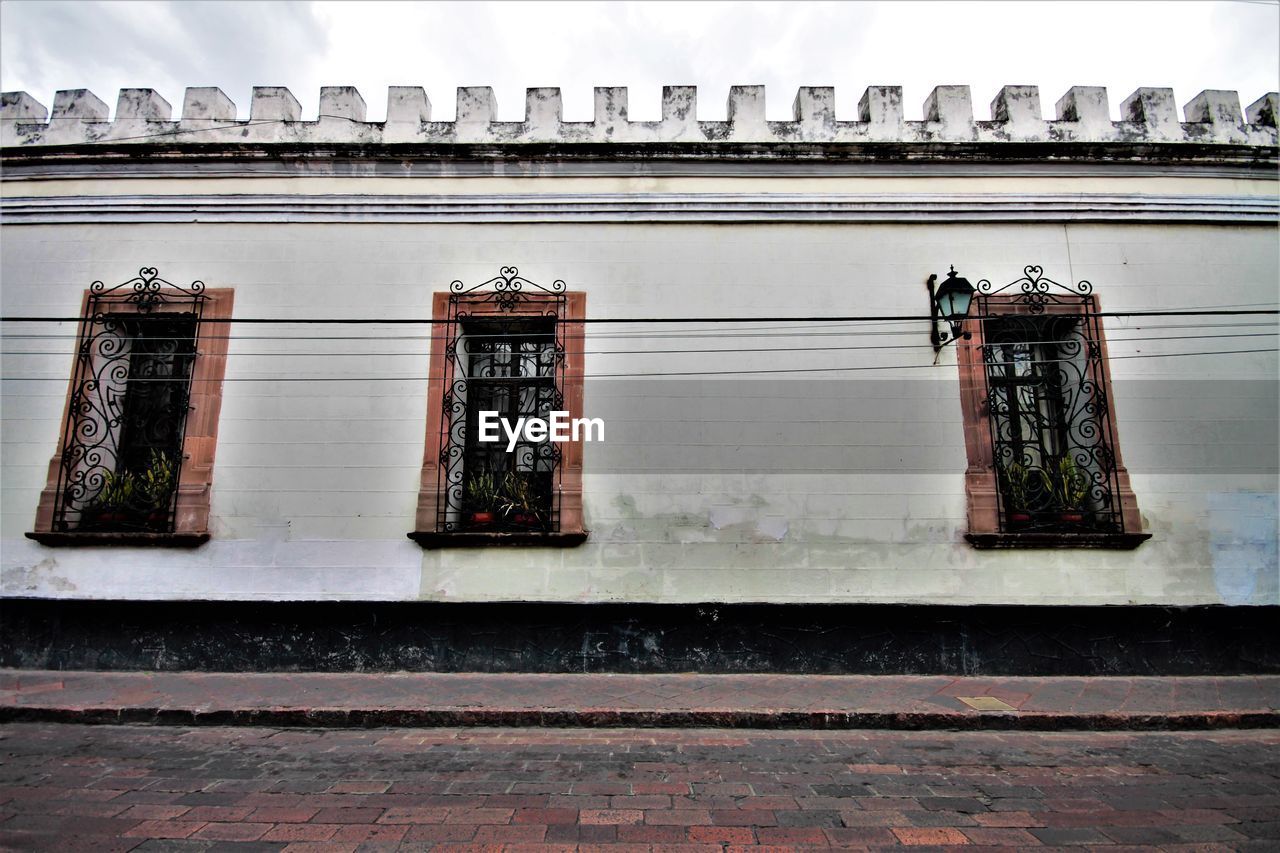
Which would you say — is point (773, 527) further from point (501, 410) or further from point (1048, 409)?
point (1048, 409)

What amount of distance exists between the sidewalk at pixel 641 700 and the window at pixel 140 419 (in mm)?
1348

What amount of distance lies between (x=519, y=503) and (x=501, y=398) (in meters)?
1.10

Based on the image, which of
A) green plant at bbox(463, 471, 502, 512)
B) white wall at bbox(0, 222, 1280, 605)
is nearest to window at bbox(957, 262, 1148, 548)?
white wall at bbox(0, 222, 1280, 605)

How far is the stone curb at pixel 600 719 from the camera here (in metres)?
4.99

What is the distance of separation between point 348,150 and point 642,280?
324cm

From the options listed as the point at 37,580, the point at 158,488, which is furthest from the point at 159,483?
the point at 37,580

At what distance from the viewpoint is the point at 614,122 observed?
278 inches

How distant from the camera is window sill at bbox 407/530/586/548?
245 inches

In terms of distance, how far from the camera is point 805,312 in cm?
675

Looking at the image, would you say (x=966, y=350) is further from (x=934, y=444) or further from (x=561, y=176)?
(x=561, y=176)

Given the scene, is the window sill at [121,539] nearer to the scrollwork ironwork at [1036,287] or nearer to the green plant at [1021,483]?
the green plant at [1021,483]

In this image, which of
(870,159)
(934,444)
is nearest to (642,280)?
(870,159)

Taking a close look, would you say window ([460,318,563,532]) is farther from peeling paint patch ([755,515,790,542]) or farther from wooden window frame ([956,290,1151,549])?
wooden window frame ([956,290,1151,549])

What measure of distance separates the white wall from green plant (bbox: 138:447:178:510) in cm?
42
